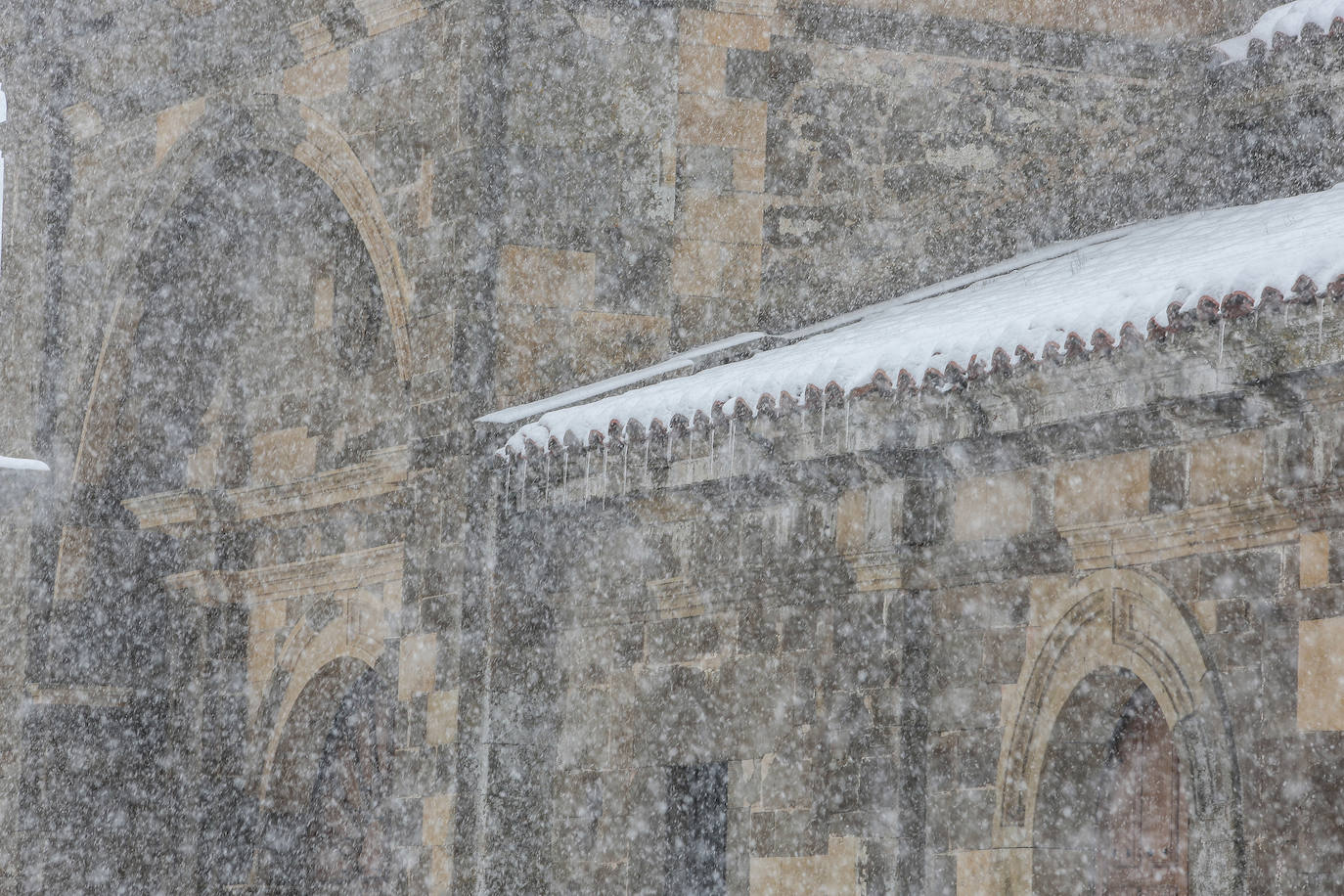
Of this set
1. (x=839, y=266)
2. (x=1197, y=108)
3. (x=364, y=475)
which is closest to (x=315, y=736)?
(x=364, y=475)

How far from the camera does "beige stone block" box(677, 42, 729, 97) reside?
12.4 metres

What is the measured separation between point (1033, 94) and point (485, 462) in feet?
12.6

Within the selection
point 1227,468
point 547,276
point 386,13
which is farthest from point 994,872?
point 386,13

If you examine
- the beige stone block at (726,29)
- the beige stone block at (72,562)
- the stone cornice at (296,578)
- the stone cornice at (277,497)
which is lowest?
the stone cornice at (296,578)

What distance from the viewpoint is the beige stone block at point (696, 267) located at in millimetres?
12312

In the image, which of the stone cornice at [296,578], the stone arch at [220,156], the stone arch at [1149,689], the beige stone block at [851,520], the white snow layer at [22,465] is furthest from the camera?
the white snow layer at [22,465]

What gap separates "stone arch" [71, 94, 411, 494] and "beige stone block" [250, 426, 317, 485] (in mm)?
1132

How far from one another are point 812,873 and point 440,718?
7.85ft

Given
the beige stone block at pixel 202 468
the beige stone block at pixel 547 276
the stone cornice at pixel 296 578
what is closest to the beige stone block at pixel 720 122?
the beige stone block at pixel 547 276

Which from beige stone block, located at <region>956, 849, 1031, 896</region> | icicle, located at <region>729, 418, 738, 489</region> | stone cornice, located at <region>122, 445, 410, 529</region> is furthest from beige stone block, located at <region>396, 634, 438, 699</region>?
beige stone block, located at <region>956, 849, 1031, 896</region>

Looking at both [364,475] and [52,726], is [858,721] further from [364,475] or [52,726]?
[52,726]

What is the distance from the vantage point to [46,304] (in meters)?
15.5

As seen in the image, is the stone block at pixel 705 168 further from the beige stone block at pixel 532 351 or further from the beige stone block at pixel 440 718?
the beige stone block at pixel 440 718

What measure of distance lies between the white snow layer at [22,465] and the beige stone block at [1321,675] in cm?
971
